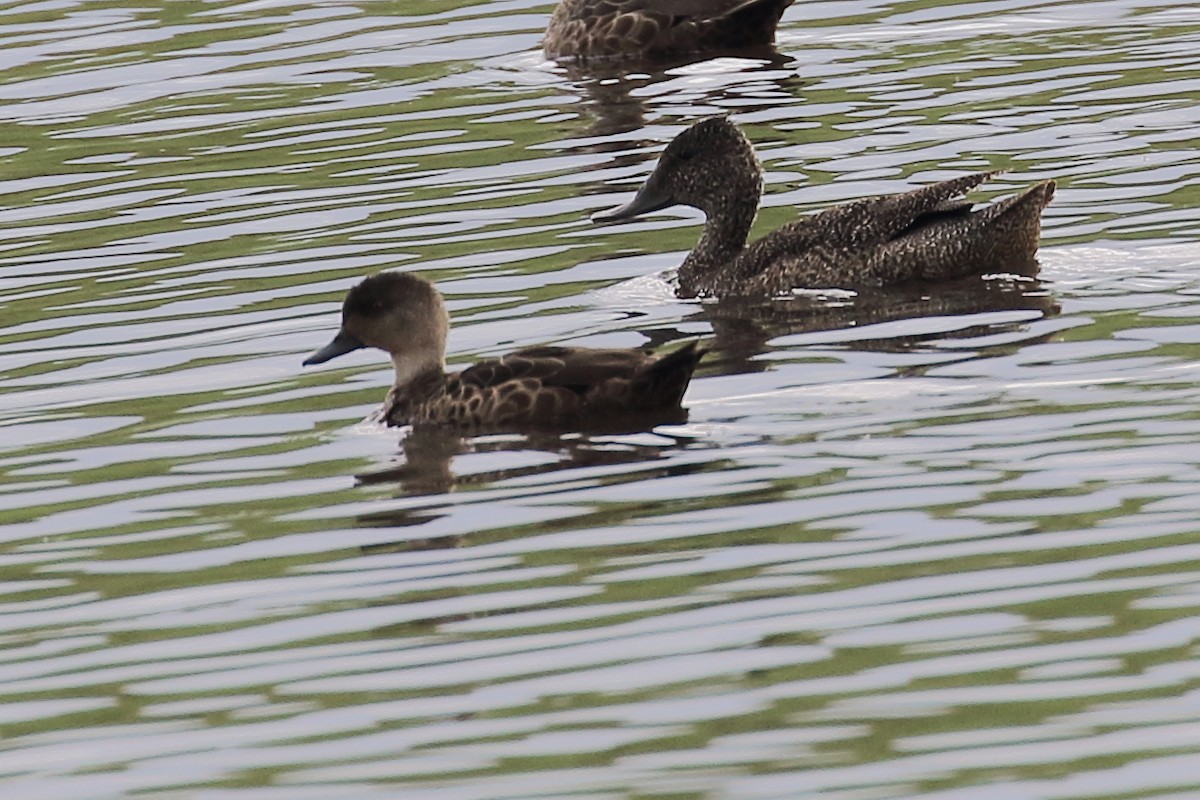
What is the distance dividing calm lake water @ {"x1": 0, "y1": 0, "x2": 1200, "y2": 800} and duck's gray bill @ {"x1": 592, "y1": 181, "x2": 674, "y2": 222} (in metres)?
0.20

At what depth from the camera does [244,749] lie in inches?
279

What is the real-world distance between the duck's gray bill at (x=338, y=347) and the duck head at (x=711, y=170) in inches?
123

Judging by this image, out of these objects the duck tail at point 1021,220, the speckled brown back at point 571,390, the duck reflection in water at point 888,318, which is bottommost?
the duck reflection in water at point 888,318

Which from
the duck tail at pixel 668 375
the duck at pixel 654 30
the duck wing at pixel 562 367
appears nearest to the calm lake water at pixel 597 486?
the duck tail at pixel 668 375

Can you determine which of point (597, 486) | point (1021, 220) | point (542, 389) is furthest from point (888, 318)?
point (597, 486)

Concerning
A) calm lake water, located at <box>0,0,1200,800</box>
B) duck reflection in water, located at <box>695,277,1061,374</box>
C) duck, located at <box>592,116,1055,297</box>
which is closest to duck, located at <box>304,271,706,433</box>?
calm lake water, located at <box>0,0,1200,800</box>

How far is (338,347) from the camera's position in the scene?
38.3 feet

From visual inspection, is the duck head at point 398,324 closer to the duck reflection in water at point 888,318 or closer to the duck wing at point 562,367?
the duck wing at point 562,367

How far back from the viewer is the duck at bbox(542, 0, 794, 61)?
2127 cm

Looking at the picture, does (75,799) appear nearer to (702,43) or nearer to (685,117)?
(685,117)

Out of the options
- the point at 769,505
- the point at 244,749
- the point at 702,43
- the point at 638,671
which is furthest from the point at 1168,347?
the point at 702,43

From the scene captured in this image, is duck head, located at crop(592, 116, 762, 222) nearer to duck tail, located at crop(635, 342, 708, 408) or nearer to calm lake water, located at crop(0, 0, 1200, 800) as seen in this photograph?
calm lake water, located at crop(0, 0, 1200, 800)

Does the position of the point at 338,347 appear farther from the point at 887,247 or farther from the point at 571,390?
the point at 887,247

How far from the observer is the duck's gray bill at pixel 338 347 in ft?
38.1
